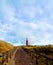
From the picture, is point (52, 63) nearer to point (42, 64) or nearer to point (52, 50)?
point (42, 64)

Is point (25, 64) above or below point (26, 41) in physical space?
below

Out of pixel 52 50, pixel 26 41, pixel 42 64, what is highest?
pixel 26 41

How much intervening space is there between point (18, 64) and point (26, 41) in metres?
97.1

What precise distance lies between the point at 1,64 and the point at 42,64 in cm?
470

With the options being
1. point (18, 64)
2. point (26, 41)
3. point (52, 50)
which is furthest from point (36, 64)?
point (26, 41)

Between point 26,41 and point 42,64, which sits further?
point 26,41

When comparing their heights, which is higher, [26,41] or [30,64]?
[26,41]

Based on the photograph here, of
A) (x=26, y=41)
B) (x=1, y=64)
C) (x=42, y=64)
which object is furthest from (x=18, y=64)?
(x=26, y=41)

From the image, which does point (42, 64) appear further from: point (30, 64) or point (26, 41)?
point (26, 41)

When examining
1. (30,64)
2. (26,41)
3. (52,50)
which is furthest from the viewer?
(26,41)

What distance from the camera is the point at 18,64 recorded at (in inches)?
691

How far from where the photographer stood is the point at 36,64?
17.5 m

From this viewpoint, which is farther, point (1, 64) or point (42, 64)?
point (42, 64)

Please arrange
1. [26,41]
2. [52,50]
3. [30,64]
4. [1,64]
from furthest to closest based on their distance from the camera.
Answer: [26,41]
[52,50]
[30,64]
[1,64]
